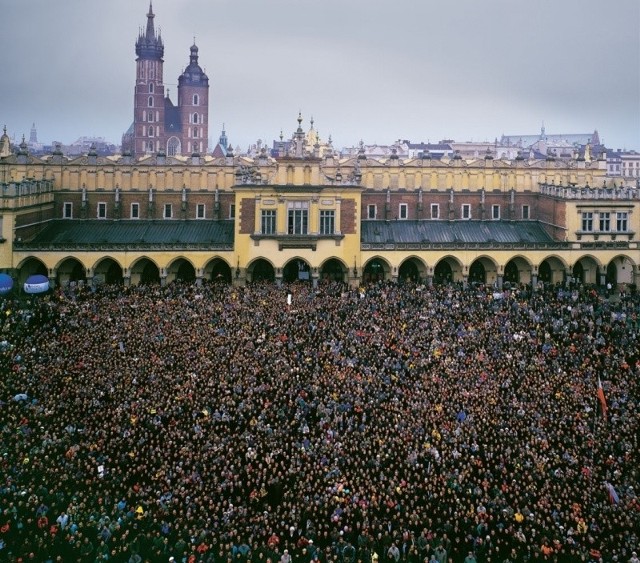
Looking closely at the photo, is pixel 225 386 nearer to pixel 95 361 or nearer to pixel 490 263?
pixel 95 361

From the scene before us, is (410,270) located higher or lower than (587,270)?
lower

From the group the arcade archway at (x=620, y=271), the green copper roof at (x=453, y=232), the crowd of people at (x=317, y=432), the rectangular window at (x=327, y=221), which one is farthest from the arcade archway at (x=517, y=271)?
the rectangular window at (x=327, y=221)

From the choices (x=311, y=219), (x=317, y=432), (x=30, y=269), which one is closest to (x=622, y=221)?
(x=311, y=219)

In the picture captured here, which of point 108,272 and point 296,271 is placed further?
point 296,271

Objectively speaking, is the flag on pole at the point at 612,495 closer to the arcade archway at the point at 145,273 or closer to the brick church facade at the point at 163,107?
the arcade archway at the point at 145,273

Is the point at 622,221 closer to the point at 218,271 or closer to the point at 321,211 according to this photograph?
the point at 321,211

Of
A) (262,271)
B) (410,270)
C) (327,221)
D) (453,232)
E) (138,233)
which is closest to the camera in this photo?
(327,221)

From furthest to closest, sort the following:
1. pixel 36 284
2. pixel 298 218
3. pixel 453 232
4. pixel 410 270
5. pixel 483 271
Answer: pixel 453 232
pixel 483 271
pixel 410 270
pixel 298 218
pixel 36 284
